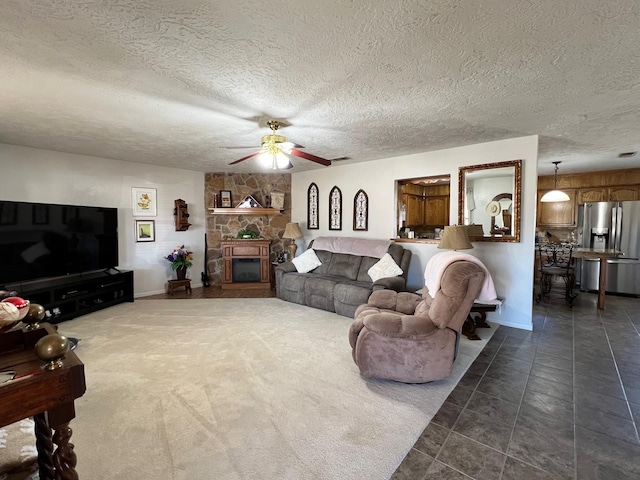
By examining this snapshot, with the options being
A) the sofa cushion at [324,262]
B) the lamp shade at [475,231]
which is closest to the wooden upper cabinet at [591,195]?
the lamp shade at [475,231]

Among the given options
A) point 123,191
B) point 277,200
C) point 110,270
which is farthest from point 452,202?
point 110,270

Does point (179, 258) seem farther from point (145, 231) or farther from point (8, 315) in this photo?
point (8, 315)

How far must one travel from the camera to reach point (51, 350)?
1233 millimetres

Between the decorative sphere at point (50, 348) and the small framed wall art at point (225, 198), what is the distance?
523 cm

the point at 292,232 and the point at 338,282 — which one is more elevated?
the point at 292,232

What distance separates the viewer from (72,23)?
1.63m

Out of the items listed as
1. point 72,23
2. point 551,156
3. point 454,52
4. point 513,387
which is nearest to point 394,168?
point 551,156

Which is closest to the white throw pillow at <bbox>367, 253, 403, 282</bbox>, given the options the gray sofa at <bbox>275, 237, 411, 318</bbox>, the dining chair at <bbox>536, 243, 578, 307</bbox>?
the gray sofa at <bbox>275, 237, 411, 318</bbox>

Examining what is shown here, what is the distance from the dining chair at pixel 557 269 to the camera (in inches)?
194

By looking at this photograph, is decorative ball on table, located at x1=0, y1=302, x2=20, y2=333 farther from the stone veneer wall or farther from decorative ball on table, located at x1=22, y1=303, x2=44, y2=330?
the stone veneer wall

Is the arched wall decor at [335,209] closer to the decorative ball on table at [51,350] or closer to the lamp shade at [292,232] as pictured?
the lamp shade at [292,232]

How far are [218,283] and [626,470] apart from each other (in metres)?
6.20

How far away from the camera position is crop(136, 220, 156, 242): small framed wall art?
17.8 feet

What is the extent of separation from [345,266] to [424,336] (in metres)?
2.72
